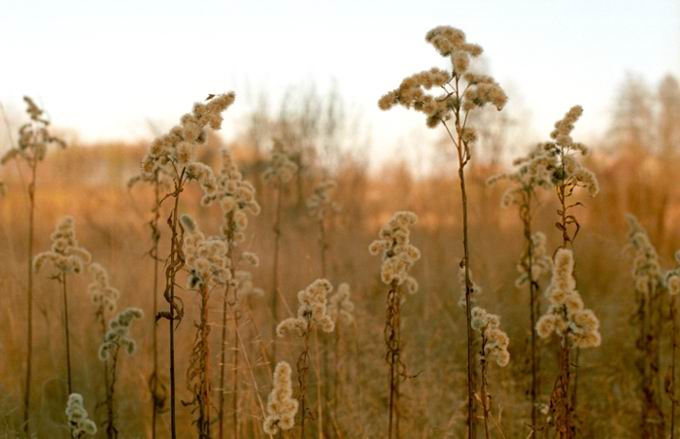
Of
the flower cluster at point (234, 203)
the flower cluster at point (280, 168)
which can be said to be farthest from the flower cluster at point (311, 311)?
the flower cluster at point (280, 168)

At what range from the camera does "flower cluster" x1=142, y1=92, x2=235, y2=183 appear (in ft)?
7.78

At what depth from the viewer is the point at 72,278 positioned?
6.20 m

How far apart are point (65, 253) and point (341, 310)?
1314mm

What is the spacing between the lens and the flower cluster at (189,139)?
237cm

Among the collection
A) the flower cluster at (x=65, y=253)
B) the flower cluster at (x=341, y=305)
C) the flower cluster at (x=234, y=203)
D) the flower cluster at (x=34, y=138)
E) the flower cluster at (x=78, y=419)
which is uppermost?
the flower cluster at (x=34, y=138)

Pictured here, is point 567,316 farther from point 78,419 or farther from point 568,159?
point 78,419

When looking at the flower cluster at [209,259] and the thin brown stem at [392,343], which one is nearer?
the thin brown stem at [392,343]

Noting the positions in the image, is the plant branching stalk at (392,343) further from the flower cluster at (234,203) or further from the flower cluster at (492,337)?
the flower cluster at (234,203)

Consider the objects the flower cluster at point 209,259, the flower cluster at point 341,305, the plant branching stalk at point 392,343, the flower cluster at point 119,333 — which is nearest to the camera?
the plant branching stalk at point 392,343

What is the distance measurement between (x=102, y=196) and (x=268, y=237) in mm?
2555

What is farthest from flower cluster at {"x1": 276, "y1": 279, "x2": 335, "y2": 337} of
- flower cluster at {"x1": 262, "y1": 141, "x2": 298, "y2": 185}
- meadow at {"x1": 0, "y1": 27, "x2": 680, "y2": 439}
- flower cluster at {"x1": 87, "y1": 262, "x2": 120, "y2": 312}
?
flower cluster at {"x1": 262, "y1": 141, "x2": 298, "y2": 185}

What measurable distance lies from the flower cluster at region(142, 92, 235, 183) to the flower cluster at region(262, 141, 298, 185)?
91.3 inches

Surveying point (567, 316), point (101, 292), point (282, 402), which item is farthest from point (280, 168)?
point (567, 316)

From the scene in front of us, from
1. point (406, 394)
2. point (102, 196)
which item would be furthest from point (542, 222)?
point (102, 196)
